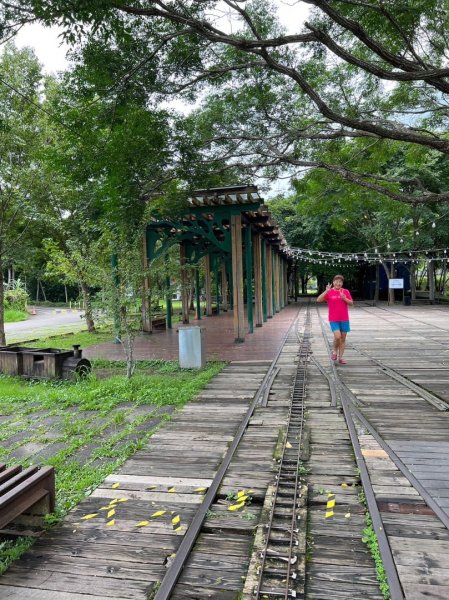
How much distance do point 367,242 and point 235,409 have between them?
24.4 meters

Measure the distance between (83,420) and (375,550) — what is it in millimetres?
3491

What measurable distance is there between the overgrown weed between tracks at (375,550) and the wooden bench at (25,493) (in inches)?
77.9

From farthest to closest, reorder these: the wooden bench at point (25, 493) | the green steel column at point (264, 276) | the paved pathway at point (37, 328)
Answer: the green steel column at point (264, 276) < the paved pathway at point (37, 328) < the wooden bench at point (25, 493)

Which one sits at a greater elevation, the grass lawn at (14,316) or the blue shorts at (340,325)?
the blue shorts at (340,325)

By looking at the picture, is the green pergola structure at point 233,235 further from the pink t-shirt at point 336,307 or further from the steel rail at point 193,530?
the steel rail at point 193,530

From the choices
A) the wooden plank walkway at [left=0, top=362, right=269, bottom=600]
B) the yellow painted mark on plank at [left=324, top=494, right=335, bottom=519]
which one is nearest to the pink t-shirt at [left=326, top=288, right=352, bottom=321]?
the wooden plank walkway at [left=0, top=362, right=269, bottom=600]

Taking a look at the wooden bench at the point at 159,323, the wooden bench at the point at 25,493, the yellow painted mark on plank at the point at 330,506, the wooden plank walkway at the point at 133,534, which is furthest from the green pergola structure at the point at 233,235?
the yellow painted mark on plank at the point at 330,506

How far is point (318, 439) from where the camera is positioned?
3939 millimetres

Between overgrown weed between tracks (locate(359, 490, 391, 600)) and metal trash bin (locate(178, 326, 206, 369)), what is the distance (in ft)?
15.9

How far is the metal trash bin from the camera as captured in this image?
7.34m

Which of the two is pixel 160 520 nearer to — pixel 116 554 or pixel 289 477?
pixel 116 554

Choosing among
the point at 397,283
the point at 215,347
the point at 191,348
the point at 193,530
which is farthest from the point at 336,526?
the point at 397,283

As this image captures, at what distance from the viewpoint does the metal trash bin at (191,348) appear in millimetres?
7340

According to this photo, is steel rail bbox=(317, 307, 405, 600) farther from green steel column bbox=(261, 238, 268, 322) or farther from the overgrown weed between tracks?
green steel column bbox=(261, 238, 268, 322)
